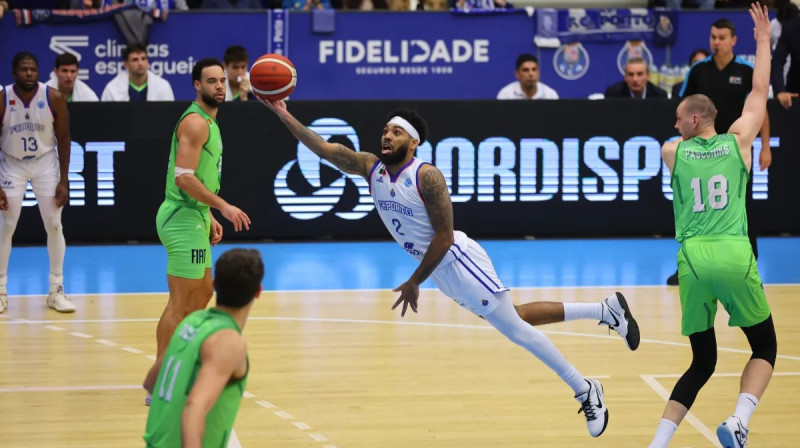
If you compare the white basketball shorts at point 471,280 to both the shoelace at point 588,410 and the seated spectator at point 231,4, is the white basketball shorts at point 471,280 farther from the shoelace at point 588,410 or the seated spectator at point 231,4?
the seated spectator at point 231,4

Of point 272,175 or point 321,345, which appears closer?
point 321,345

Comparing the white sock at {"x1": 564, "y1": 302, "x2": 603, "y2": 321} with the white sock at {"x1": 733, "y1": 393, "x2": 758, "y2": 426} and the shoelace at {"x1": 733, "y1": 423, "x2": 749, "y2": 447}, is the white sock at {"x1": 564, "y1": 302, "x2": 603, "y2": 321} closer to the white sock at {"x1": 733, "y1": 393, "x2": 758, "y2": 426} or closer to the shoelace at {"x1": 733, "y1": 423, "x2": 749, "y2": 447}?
the white sock at {"x1": 733, "y1": 393, "x2": 758, "y2": 426}

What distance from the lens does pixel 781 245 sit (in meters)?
14.3

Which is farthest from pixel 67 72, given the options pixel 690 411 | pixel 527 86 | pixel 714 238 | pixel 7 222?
pixel 714 238

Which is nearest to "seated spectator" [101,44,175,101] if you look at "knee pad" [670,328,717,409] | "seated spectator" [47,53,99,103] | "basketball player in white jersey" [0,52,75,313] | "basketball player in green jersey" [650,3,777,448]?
"seated spectator" [47,53,99,103]

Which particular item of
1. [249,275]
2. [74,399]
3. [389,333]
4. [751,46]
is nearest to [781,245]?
[751,46]

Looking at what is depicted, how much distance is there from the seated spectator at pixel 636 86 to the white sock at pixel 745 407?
Answer: 26.5 feet

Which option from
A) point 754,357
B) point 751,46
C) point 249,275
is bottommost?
point 754,357

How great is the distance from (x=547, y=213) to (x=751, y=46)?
19.6 feet

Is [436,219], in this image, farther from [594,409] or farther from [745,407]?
[745,407]

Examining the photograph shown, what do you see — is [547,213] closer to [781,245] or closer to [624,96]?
[624,96]

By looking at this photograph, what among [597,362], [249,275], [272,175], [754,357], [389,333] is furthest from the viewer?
[272,175]

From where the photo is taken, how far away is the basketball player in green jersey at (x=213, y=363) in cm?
432

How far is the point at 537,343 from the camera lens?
23.0 feet
